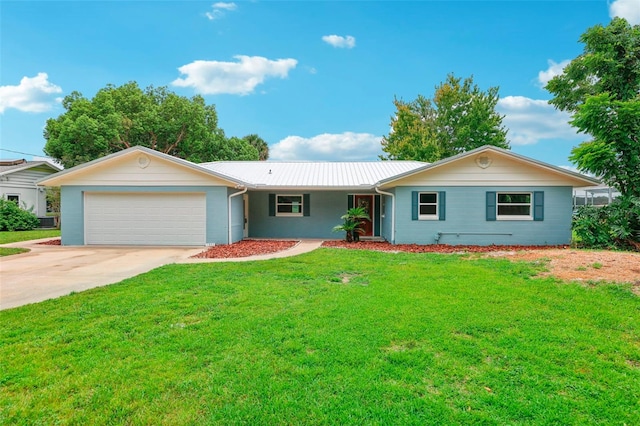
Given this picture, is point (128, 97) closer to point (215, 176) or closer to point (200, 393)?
point (215, 176)

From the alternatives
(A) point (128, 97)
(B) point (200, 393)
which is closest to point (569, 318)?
(B) point (200, 393)

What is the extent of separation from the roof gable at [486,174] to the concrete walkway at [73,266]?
5.18 meters

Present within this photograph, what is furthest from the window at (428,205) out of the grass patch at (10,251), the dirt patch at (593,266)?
the grass patch at (10,251)

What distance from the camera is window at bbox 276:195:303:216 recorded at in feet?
50.2

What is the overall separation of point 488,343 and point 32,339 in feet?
17.8

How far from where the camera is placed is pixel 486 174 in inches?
496

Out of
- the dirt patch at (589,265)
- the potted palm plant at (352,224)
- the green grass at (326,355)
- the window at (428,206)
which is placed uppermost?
the window at (428,206)

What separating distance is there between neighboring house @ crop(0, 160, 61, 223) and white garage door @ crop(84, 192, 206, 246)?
11.4 meters

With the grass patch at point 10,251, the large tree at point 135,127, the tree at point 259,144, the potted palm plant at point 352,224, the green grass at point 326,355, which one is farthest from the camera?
the tree at point 259,144

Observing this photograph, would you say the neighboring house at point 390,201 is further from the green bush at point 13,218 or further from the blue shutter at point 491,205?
the green bush at point 13,218

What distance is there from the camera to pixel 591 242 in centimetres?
1149

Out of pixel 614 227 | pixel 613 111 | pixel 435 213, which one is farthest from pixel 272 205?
pixel 613 111

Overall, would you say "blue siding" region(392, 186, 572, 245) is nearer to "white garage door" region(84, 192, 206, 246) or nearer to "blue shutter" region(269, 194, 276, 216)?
"blue shutter" region(269, 194, 276, 216)

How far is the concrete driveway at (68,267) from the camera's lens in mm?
6250
